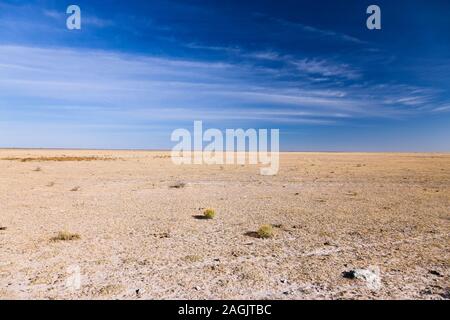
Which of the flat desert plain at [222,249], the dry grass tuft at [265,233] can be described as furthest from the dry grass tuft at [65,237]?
the dry grass tuft at [265,233]

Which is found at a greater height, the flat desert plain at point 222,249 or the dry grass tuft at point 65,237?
the dry grass tuft at point 65,237

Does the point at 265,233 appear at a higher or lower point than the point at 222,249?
higher

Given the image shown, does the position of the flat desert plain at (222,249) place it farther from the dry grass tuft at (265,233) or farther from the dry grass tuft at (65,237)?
the dry grass tuft at (265,233)

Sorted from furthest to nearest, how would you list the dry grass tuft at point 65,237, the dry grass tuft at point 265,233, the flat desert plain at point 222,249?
the dry grass tuft at point 265,233
the dry grass tuft at point 65,237
the flat desert plain at point 222,249

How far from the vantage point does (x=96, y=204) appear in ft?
56.6

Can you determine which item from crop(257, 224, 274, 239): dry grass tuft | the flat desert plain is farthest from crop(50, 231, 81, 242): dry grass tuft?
crop(257, 224, 274, 239): dry grass tuft

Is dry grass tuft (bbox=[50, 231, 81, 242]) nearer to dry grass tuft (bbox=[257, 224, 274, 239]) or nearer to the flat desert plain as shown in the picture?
the flat desert plain

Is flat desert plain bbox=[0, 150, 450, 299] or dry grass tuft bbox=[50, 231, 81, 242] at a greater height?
dry grass tuft bbox=[50, 231, 81, 242]

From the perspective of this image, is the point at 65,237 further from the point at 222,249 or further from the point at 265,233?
the point at 265,233

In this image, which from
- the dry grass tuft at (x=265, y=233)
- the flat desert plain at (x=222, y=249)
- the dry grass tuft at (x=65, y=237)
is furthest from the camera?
the dry grass tuft at (x=265, y=233)

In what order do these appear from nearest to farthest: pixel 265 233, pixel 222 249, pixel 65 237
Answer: pixel 222 249, pixel 65 237, pixel 265 233

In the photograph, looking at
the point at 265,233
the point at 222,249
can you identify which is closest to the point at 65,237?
the point at 222,249
